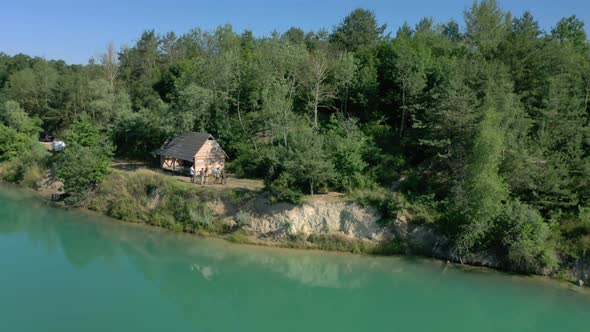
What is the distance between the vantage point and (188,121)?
3775cm

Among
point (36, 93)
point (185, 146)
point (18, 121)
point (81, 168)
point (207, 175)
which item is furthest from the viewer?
point (36, 93)

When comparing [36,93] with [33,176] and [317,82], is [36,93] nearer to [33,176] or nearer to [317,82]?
[33,176]

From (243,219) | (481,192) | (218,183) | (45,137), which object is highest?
(481,192)

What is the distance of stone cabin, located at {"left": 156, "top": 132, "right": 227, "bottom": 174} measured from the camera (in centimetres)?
3519

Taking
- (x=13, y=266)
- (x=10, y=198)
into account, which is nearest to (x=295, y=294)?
(x=13, y=266)

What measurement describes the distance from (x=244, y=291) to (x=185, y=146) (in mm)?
15304

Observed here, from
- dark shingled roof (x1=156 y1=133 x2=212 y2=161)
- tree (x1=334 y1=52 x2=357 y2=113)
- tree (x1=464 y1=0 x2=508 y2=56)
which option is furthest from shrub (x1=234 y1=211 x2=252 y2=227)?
tree (x1=464 y1=0 x2=508 y2=56)

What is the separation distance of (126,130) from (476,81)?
99.0ft

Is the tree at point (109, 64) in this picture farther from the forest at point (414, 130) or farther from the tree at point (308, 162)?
the tree at point (308, 162)

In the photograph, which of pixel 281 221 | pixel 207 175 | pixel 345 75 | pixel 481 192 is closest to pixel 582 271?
pixel 481 192

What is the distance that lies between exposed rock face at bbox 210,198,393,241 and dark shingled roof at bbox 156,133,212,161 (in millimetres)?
8431

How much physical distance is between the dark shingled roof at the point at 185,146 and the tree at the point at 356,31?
1084 inches

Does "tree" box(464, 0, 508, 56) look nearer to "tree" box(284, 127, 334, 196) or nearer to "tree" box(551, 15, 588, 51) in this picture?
"tree" box(551, 15, 588, 51)

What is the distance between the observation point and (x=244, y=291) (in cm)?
2452
